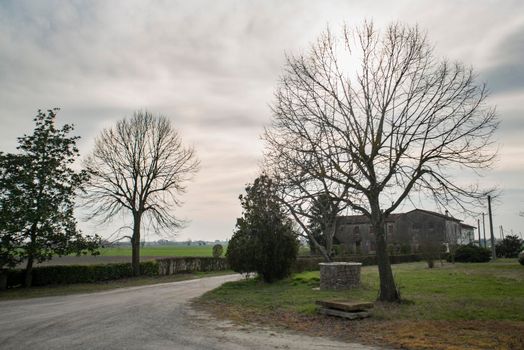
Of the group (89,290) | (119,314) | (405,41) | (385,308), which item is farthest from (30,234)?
(405,41)

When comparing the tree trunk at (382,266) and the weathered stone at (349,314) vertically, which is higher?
the tree trunk at (382,266)

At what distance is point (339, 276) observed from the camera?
19.4 metres

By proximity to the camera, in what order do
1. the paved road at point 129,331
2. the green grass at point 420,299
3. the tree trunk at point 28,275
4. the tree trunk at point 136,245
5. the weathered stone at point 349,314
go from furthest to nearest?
1. the tree trunk at point 136,245
2. the tree trunk at point 28,275
3. the green grass at point 420,299
4. the weathered stone at point 349,314
5. the paved road at point 129,331

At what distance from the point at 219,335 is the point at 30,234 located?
718 inches

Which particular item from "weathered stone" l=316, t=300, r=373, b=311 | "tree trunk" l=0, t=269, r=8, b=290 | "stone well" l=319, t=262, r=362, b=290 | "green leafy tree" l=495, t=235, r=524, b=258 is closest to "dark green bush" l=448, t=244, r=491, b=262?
"green leafy tree" l=495, t=235, r=524, b=258

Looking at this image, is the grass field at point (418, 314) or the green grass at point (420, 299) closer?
the grass field at point (418, 314)

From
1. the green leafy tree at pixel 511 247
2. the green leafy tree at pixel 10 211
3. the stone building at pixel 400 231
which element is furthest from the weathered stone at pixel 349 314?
the stone building at pixel 400 231

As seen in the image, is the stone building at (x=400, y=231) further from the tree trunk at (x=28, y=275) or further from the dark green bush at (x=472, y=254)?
the tree trunk at (x=28, y=275)

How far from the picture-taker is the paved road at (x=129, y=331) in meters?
8.90

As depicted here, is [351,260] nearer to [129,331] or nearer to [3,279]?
[3,279]

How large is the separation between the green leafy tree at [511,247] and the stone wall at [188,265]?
35.1m

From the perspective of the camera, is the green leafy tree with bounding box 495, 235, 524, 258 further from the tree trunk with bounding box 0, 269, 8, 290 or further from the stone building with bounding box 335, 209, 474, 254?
the tree trunk with bounding box 0, 269, 8, 290

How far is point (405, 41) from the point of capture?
15406 mm

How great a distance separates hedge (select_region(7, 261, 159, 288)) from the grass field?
11.5 meters
